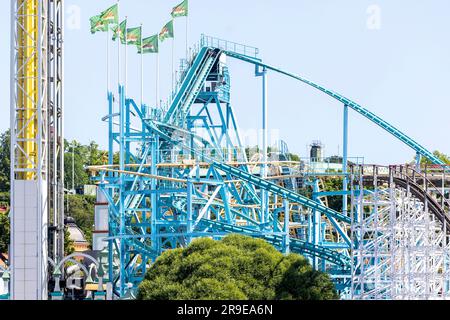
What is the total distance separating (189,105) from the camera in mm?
54938

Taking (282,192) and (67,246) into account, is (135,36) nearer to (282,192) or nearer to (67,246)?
(282,192)

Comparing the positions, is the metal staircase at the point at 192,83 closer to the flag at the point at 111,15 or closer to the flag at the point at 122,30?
the flag at the point at 122,30

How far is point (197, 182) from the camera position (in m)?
48.7

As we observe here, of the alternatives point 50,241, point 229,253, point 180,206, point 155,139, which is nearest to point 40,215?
point 50,241

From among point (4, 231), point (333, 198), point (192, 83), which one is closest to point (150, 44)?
point (192, 83)

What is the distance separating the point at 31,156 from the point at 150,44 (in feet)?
49.5

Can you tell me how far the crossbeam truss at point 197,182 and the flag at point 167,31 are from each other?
2.08m

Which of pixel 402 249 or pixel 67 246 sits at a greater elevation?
pixel 402 249

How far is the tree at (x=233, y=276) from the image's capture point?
35.8 meters

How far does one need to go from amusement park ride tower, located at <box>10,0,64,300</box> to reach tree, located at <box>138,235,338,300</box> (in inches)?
145

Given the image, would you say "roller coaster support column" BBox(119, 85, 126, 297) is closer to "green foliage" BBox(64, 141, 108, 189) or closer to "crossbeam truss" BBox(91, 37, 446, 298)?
"crossbeam truss" BBox(91, 37, 446, 298)

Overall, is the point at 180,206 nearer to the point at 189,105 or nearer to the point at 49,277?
the point at 189,105

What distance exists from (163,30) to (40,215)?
16.9m

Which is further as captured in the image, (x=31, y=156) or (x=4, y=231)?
(x=4, y=231)
